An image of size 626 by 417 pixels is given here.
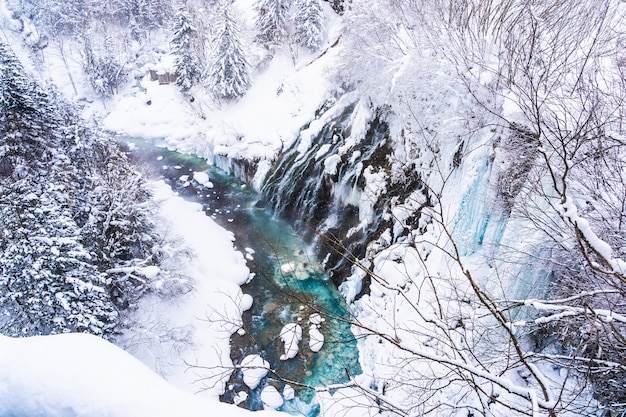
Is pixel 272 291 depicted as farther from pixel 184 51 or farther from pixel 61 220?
pixel 184 51

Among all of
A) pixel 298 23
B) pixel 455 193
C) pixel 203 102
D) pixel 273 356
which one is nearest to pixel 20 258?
pixel 273 356

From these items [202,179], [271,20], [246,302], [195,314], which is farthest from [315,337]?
[271,20]

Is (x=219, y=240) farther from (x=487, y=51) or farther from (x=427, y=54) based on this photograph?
(x=487, y=51)

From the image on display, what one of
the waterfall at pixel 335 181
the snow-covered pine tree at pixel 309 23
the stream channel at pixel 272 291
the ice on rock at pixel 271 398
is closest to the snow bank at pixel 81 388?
the stream channel at pixel 272 291

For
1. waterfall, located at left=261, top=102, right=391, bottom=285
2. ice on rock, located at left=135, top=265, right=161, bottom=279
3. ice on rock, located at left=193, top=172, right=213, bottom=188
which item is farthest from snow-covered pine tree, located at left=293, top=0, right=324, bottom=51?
ice on rock, located at left=135, top=265, right=161, bottom=279

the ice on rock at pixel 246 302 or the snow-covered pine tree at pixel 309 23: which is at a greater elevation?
the snow-covered pine tree at pixel 309 23

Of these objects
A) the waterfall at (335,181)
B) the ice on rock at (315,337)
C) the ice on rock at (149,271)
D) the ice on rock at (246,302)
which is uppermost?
the waterfall at (335,181)

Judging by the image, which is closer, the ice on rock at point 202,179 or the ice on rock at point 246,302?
the ice on rock at point 246,302

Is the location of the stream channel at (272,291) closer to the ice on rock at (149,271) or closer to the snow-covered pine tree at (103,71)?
the ice on rock at (149,271)
